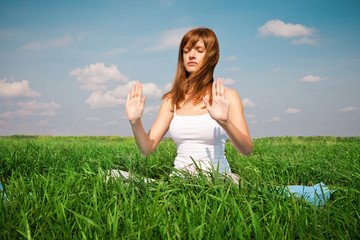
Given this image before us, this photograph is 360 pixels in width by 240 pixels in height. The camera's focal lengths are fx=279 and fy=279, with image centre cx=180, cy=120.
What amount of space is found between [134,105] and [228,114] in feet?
3.40

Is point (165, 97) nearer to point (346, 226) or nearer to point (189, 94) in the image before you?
point (189, 94)

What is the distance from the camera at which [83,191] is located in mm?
2420

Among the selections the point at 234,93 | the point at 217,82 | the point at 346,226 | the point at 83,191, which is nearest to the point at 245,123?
the point at 234,93

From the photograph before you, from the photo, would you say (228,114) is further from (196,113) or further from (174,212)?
(174,212)

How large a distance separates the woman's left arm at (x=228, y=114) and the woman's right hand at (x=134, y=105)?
79 cm

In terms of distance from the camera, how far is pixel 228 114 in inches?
98.3

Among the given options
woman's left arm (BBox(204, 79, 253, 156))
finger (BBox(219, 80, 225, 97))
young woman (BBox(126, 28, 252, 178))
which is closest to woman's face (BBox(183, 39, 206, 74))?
young woman (BBox(126, 28, 252, 178))

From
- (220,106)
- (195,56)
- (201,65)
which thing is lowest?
(220,106)

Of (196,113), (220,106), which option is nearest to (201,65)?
(196,113)

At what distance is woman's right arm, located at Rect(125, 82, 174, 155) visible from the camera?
296 cm

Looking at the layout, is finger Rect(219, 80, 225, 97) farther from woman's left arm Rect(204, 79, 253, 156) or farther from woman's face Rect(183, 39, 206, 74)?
woman's face Rect(183, 39, 206, 74)

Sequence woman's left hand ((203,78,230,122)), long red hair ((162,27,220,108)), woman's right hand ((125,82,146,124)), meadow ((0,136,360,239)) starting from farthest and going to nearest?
long red hair ((162,27,220,108)) < woman's right hand ((125,82,146,124)) < woman's left hand ((203,78,230,122)) < meadow ((0,136,360,239))

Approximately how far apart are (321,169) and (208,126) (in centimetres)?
209

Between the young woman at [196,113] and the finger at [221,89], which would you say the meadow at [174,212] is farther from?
the finger at [221,89]
